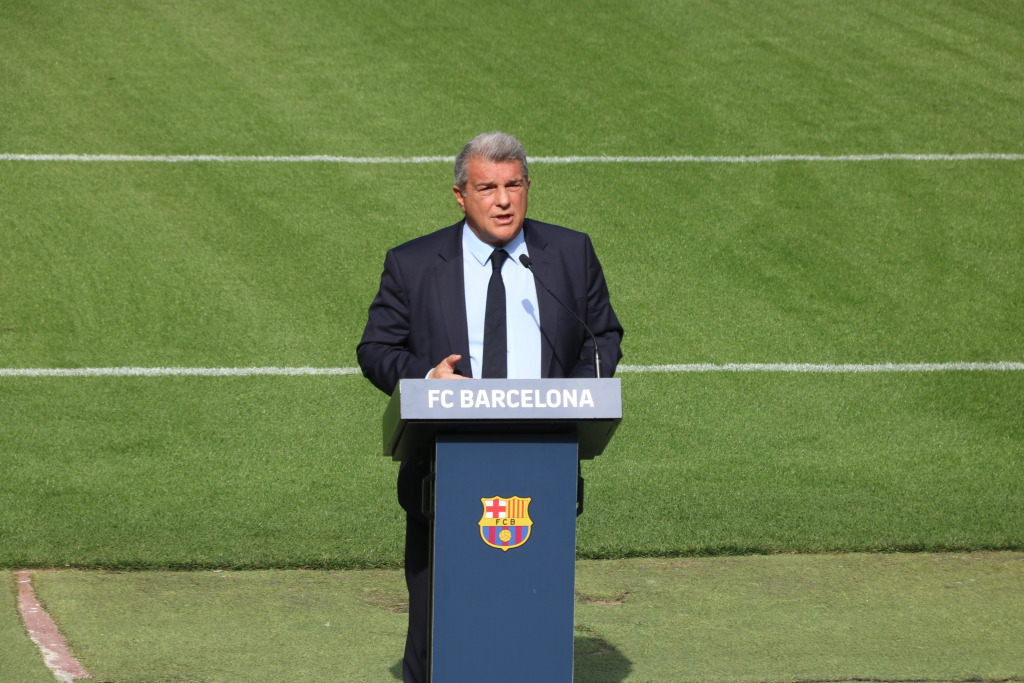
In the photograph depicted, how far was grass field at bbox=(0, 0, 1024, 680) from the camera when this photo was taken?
6.56m

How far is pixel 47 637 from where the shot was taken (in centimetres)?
479

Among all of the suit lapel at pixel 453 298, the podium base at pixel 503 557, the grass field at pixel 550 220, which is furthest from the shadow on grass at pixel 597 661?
the suit lapel at pixel 453 298

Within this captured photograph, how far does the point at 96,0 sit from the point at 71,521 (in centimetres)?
735

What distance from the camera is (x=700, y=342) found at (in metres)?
8.45

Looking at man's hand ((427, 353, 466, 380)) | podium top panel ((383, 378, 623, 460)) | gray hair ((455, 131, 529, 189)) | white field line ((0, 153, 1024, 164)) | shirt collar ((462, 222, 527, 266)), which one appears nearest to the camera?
podium top panel ((383, 378, 623, 460))

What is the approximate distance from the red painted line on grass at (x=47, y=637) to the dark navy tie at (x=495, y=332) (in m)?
2.07

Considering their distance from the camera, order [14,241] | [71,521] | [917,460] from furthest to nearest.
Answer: [14,241], [917,460], [71,521]

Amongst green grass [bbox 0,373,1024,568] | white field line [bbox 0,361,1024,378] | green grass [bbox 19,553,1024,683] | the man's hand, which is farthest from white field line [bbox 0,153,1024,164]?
the man's hand

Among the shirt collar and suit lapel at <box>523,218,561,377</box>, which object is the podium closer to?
suit lapel at <box>523,218,561,377</box>

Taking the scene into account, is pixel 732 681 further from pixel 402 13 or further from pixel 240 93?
pixel 402 13

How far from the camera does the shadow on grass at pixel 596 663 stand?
4.43 metres

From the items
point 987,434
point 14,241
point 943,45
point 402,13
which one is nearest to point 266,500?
point 14,241

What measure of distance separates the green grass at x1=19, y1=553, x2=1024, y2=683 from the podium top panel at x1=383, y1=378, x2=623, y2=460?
68.2 inches

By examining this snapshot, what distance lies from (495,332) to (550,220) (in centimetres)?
610
